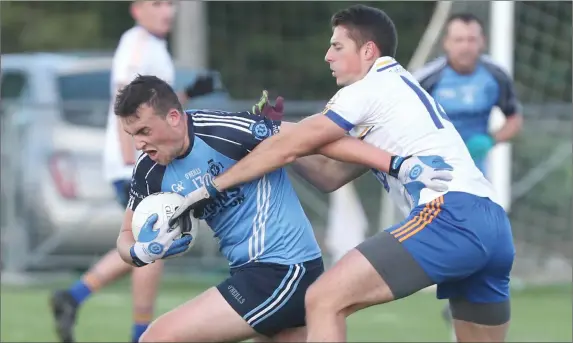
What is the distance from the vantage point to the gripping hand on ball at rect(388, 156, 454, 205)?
15.2 ft

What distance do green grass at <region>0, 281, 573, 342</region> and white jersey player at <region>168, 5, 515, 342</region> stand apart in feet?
10.3

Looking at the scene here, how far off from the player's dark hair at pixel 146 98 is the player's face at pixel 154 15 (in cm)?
251

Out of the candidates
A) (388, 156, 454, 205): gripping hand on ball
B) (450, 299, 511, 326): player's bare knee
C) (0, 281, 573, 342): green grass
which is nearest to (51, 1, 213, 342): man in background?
(0, 281, 573, 342): green grass

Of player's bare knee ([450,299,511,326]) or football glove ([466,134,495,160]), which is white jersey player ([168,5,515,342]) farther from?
football glove ([466,134,495,160])

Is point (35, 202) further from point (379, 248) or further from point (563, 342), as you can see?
point (379, 248)

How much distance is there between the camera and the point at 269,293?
4762mm

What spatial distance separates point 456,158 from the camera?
4.72 metres

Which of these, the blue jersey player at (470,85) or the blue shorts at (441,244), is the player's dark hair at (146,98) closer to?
the blue shorts at (441,244)

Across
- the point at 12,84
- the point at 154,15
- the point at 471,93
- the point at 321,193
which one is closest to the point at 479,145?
the point at 471,93

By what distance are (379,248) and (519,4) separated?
6804 millimetres

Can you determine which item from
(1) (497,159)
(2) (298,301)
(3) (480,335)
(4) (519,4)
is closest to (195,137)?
(2) (298,301)

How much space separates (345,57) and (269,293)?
0.99 meters

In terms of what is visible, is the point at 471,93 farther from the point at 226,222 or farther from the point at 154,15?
the point at 226,222

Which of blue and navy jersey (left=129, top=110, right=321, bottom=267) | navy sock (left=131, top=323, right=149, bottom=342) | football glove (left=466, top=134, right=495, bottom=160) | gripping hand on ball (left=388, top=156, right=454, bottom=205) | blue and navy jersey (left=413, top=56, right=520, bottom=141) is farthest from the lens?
blue and navy jersey (left=413, top=56, right=520, bottom=141)
